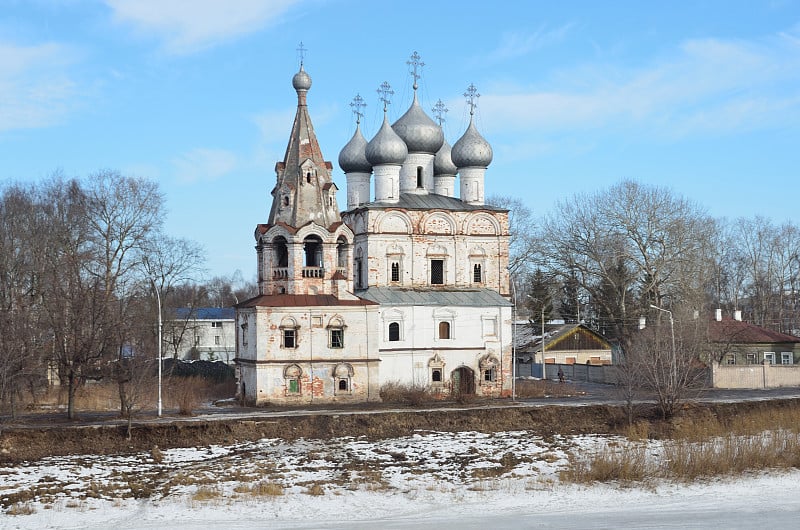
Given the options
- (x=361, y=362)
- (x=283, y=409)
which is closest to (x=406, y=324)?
(x=361, y=362)

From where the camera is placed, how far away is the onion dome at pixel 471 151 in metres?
41.7

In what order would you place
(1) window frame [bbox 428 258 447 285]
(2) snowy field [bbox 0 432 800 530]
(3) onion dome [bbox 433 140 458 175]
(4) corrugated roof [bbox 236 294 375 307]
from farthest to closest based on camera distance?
(3) onion dome [bbox 433 140 458 175] < (1) window frame [bbox 428 258 447 285] < (4) corrugated roof [bbox 236 294 375 307] < (2) snowy field [bbox 0 432 800 530]

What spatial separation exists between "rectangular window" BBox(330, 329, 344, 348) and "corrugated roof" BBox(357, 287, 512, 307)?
3.05 m

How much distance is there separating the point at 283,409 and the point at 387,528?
46.1ft

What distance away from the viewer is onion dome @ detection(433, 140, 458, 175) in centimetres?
4372

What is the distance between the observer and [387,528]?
1883cm

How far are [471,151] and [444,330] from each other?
8162mm

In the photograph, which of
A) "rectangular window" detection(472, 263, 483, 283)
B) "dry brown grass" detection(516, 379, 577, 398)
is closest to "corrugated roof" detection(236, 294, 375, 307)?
"rectangular window" detection(472, 263, 483, 283)

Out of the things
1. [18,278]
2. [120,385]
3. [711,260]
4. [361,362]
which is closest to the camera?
[120,385]

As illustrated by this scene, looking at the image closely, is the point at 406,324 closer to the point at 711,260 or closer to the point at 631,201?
the point at 631,201

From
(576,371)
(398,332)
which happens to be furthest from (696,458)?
(576,371)

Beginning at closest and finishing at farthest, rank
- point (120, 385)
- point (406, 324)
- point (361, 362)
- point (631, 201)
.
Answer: point (120, 385), point (361, 362), point (406, 324), point (631, 201)

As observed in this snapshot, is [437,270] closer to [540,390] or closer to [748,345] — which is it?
[540,390]

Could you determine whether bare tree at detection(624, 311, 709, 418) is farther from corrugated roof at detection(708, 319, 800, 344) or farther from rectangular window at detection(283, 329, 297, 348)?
corrugated roof at detection(708, 319, 800, 344)
